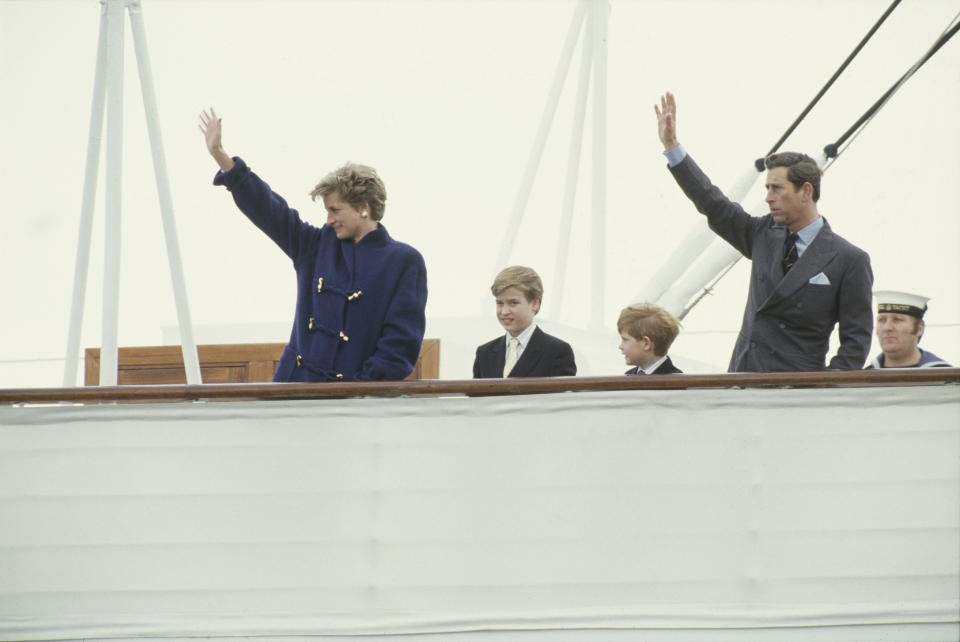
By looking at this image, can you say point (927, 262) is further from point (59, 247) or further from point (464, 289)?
point (59, 247)

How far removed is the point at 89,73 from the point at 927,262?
9496mm

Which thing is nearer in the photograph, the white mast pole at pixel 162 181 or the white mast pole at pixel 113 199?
the white mast pole at pixel 113 199

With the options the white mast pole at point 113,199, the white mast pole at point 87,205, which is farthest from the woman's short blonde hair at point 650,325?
the white mast pole at point 87,205

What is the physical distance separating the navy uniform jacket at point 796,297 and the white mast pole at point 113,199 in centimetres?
237

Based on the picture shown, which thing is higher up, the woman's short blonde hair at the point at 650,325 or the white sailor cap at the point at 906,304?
the white sailor cap at the point at 906,304

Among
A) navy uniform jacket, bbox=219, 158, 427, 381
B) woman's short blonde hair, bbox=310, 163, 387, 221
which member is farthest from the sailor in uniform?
woman's short blonde hair, bbox=310, 163, 387, 221

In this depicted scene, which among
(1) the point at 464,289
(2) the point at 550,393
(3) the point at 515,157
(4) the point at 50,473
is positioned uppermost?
(3) the point at 515,157

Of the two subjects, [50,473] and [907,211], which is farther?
[907,211]

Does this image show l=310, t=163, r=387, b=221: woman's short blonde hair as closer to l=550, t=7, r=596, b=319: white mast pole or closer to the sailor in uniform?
the sailor in uniform

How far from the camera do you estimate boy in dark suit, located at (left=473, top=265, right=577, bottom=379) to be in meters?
3.50

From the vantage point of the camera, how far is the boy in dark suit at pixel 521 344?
3.50 m

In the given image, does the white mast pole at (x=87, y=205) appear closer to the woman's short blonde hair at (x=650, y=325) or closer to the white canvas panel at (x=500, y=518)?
the white canvas panel at (x=500, y=518)

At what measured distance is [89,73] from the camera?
13.5 meters

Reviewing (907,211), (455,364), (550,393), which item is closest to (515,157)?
(907,211)
